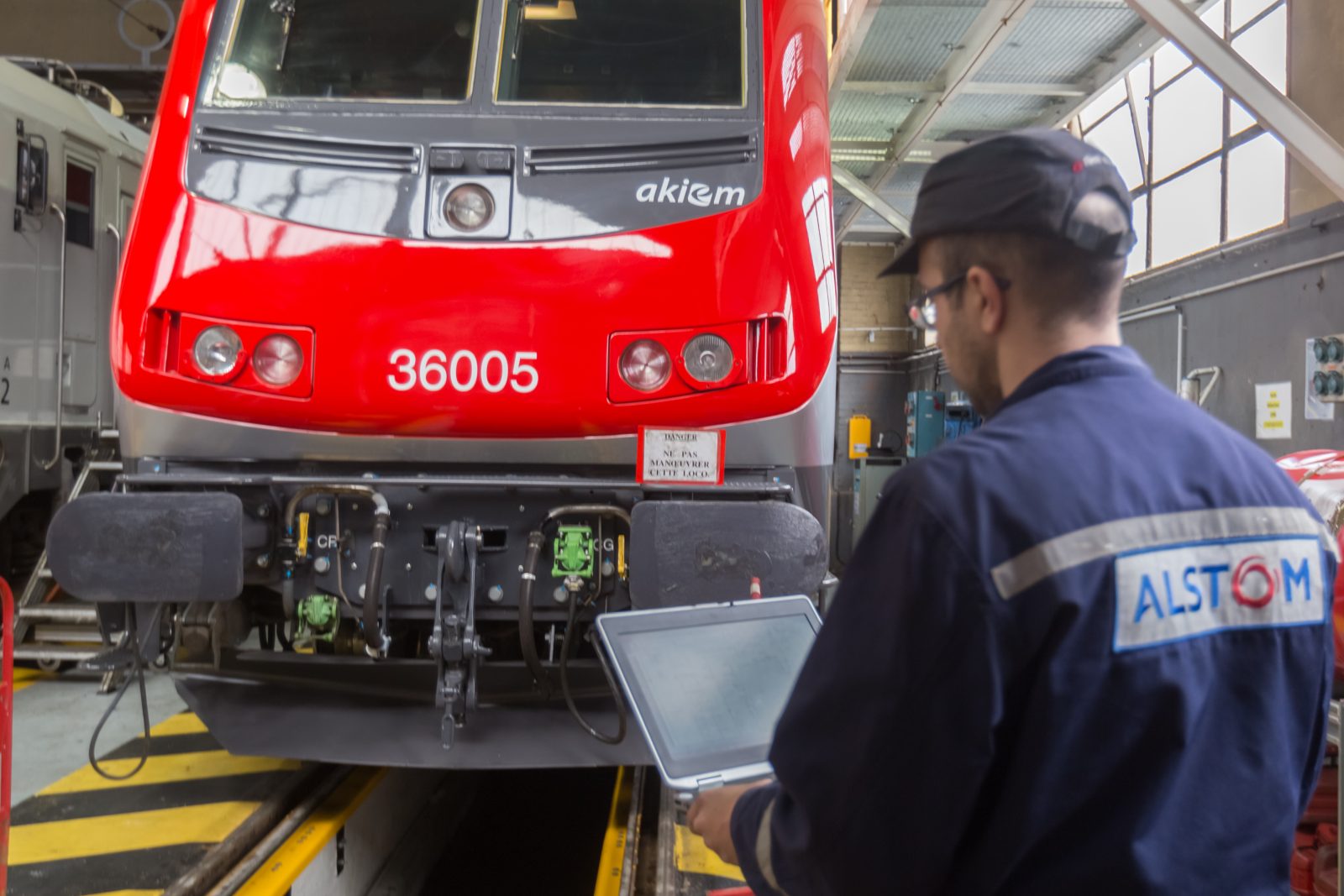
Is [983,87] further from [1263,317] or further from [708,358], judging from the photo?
[708,358]

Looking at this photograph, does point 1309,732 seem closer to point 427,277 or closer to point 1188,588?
point 1188,588

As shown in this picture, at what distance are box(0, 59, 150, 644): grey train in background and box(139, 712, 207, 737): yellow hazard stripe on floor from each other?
186 cm

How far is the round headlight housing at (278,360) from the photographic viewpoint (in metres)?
3.03

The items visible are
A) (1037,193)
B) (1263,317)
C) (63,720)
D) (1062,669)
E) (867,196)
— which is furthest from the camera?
(867,196)

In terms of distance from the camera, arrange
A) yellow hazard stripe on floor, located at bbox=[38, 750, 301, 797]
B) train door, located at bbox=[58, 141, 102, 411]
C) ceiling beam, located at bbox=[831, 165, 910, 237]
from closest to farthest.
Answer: yellow hazard stripe on floor, located at bbox=[38, 750, 301, 797] < train door, located at bbox=[58, 141, 102, 411] < ceiling beam, located at bbox=[831, 165, 910, 237]

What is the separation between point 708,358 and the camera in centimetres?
305

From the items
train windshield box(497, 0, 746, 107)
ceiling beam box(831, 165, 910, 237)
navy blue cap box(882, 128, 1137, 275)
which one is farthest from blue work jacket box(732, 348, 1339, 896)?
ceiling beam box(831, 165, 910, 237)

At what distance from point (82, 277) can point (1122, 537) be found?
6951 millimetres

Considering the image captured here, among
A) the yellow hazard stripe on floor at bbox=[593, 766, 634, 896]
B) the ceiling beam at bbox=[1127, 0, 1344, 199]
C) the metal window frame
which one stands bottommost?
the yellow hazard stripe on floor at bbox=[593, 766, 634, 896]

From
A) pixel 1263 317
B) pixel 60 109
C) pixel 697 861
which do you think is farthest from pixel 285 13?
pixel 1263 317

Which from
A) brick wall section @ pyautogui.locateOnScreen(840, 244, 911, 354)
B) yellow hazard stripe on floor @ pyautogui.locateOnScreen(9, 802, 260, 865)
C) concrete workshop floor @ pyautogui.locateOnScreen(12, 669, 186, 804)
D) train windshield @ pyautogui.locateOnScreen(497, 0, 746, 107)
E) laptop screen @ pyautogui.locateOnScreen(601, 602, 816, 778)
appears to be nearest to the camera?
laptop screen @ pyautogui.locateOnScreen(601, 602, 816, 778)

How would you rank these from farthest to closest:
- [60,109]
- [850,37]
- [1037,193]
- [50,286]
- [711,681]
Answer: [850,37] < [60,109] < [50,286] < [711,681] < [1037,193]

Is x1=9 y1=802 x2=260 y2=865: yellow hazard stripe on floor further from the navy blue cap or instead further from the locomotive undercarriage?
the navy blue cap

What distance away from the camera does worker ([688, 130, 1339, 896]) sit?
1016 mm
